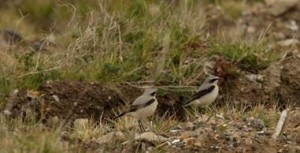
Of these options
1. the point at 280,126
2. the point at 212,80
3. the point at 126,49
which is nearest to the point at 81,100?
the point at 126,49

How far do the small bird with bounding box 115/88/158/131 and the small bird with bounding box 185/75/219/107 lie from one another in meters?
0.54

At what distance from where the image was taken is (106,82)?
12008 mm

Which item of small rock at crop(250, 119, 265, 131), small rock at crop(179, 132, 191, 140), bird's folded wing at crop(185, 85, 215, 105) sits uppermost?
bird's folded wing at crop(185, 85, 215, 105)

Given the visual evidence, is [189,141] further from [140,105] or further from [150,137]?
[140,105]

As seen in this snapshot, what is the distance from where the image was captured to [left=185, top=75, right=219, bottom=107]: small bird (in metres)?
11.5

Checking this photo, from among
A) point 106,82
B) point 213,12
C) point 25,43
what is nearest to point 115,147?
point 106,82

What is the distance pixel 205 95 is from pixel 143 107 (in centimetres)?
86

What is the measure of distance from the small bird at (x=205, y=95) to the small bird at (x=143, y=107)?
538 millimetres

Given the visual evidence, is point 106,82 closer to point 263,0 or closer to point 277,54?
point 277,54

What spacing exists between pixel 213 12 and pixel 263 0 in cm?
234

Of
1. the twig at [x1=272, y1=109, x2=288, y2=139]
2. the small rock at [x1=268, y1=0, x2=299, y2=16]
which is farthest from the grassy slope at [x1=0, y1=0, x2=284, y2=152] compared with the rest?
the small rock at [x1=268, y1=0, x2=299, y2=16]

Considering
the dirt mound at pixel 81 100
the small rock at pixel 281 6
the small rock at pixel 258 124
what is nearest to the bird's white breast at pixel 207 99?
the dirt mound at pixel 81 100

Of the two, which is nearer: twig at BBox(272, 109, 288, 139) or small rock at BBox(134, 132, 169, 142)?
small rock at BBox(134, 132, 169, 142)

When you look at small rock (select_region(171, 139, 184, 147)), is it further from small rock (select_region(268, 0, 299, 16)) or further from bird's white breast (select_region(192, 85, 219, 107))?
small rock (select_region(268, 0, 299, 16))
